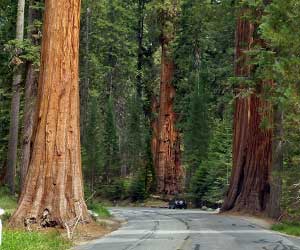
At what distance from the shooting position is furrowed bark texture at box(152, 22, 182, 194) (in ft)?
165

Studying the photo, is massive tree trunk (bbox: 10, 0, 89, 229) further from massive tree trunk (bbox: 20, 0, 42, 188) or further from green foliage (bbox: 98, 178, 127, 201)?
green foliage (bbox: 98, 178, 127, 201)

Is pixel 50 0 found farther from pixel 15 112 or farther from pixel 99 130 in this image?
pixel 99 130

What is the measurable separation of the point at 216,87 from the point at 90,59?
478 inches

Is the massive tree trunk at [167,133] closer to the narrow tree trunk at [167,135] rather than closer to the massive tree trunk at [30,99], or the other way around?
→ the narrow tree trunk at [167,135]

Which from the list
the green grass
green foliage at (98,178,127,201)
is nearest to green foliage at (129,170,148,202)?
green foliage at (98,178,127,201)

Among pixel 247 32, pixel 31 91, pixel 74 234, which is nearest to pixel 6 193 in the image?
pixel 31 91

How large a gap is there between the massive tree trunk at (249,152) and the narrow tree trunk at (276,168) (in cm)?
193

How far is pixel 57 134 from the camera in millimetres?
17219

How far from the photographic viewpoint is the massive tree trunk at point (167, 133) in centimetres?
5034

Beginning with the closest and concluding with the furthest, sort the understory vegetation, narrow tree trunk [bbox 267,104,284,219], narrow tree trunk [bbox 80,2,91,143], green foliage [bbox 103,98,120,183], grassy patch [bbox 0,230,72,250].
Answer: grassy patch [bbox 0,230,72,250], the understory vegetation, narrow tree trunk [bbox 267,104,284,219], narrow tree trunk [bbox 80,2,91,143], green foliage [bbox 103,98,120,183]

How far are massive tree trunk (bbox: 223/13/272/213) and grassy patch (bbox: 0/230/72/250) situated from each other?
13523 mm

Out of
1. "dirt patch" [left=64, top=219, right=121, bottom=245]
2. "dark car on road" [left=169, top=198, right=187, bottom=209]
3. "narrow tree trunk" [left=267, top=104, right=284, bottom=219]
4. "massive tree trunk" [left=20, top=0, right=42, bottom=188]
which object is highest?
"massive tree trunk" [left=20, top=0, right=42, bottom=188]

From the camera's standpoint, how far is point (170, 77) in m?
50.6

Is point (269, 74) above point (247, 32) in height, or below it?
below
